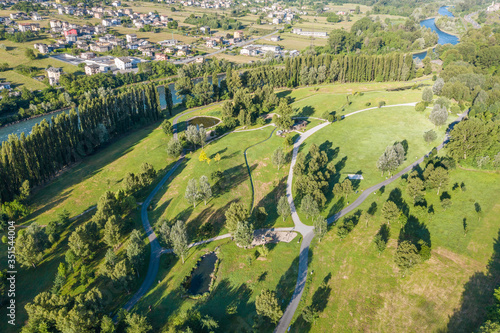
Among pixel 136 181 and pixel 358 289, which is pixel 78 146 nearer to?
pixel 136 181

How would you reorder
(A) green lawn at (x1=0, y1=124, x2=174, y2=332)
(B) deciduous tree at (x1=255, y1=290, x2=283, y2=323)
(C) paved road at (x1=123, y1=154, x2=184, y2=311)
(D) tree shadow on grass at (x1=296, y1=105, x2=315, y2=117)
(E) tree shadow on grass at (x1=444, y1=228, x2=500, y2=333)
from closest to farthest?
1. (E) tree shadow on grass at (x1=444, y1=228, x2=500, y2=333)
2. (B) deciduous tree at (x1=255, y1=290, x2=283, y2=323)
3. (C) paved road at (x1=123, y1=154, x2=184, y2=311)
4. (A) green lawn at (x1=0, y1=124, x2=174, y2=332)
5. (D) tree shadow on grass at (x1=296, y1=105, x2=315, y2=117)

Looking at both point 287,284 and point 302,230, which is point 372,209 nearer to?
point 302,230

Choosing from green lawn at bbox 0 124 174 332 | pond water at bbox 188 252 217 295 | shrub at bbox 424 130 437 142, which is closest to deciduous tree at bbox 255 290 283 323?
pond water at bbox 188 252 217 295

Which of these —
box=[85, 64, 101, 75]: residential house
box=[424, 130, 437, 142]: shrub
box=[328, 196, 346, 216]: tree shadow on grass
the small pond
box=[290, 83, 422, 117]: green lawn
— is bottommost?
box=[328, 196, 346, 216]: tree shadow on grass

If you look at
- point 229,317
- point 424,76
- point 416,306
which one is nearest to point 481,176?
point 416,306

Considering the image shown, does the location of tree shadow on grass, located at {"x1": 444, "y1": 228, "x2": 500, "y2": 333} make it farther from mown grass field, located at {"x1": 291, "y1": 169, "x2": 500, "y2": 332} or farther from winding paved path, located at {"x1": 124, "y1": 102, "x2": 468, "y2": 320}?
winding paved path, located at {"x1": 124, "y1": 102, "x2": 468, "y2": 320}

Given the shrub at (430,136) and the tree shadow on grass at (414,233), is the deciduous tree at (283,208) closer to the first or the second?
the tree shadow on grass at (414,233)
